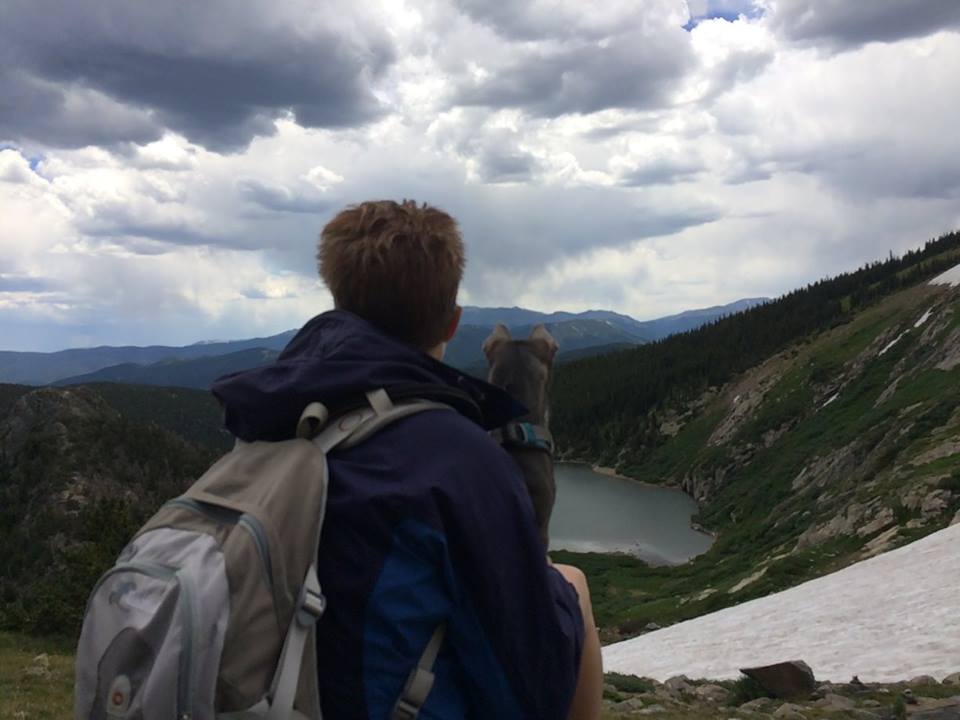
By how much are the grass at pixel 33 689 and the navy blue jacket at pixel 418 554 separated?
31.0ft

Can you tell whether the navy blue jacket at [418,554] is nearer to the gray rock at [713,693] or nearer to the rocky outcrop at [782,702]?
the rocky outcrop at [782,702]

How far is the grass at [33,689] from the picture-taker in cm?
1001

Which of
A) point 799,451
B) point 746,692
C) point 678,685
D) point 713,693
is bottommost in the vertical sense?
point 799,451

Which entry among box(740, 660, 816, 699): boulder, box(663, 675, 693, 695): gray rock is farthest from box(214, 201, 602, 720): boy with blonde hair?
box(663, 675, 693, 695): gray rock

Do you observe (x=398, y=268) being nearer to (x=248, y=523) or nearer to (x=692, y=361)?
(x=248, y=523)

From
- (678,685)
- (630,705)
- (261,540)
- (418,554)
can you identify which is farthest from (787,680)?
(261,540)

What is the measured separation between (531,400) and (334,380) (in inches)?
36.2

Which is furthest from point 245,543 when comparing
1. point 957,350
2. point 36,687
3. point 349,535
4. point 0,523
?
point 0,523

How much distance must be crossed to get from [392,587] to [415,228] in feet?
3.65

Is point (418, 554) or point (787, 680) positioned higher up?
point (418, 554)

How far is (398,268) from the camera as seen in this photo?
261cm

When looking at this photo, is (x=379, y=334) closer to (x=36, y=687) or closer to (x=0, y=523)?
(x=36, y=687)

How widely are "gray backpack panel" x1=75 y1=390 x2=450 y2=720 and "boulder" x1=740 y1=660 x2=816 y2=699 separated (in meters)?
11.1

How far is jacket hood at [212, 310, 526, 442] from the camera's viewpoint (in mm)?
2350
